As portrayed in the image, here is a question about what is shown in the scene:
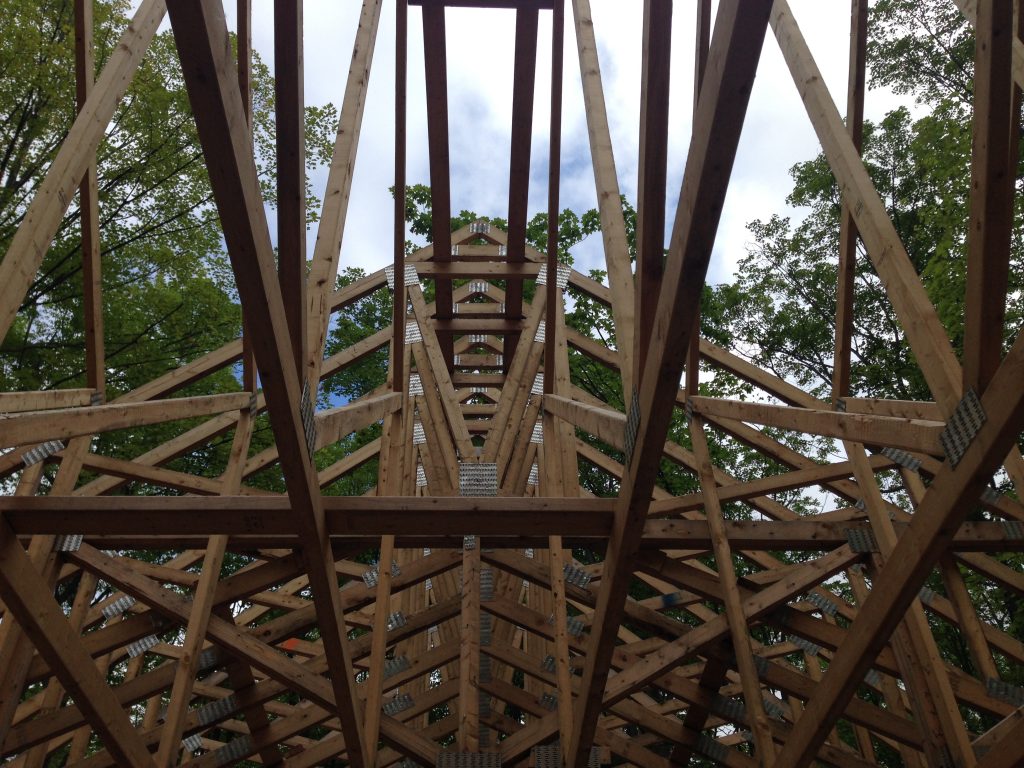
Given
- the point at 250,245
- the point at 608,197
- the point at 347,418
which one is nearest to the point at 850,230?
the point at 608,197

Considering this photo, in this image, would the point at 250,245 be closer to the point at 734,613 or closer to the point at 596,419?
the point at 596,419

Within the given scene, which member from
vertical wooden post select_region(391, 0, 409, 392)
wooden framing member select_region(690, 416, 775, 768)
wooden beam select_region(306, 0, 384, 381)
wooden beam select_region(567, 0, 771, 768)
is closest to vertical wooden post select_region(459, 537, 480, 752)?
wooden beam select_region(567, 0, 771, 768)

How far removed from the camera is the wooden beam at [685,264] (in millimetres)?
2633

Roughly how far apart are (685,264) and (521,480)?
18.2ft

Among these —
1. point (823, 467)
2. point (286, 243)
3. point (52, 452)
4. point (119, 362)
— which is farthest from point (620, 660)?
point (119, 362)

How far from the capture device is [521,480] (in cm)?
862

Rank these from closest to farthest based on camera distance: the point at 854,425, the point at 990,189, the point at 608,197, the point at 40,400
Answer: the point at 990,189
the point at 854,425
the point at 40,400
the point at 608,197

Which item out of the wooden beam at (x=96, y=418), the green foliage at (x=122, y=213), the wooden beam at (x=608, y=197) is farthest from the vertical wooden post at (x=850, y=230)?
the green foliage at (x=122, y=213)

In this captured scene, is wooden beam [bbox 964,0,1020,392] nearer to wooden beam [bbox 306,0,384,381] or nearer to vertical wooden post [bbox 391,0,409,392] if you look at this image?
wooden beam [bbox 306,0,384,381]

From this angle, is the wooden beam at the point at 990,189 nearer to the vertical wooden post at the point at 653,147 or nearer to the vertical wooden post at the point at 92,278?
the vertical wooden post at the point at 653,147

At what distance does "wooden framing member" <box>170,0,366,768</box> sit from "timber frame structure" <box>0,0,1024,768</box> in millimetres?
12

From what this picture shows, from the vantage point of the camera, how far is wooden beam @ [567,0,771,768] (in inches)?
104

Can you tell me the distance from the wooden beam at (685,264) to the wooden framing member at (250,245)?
1.47m

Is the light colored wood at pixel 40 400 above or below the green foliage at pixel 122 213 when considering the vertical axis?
below
